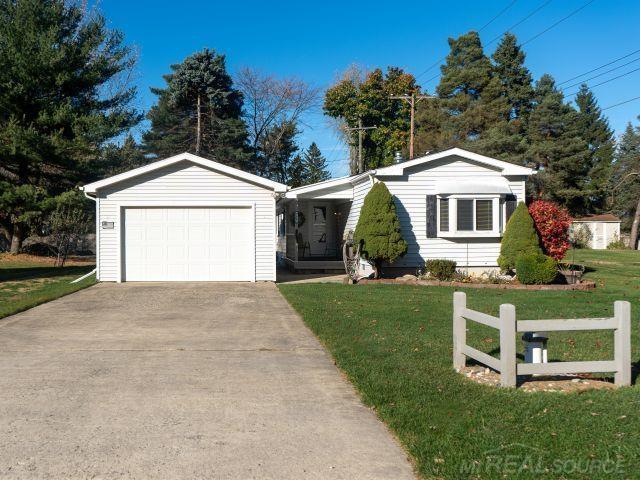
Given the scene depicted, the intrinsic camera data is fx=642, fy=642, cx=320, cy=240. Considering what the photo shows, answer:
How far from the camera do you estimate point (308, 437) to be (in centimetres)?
489

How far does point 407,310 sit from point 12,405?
7384 millimetres

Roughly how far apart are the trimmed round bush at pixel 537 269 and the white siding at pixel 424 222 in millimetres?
1713

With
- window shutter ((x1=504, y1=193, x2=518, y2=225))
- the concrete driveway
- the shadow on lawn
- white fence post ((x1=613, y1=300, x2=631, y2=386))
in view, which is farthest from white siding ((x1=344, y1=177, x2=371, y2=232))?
white fence post ((x1=613, y1=300, x2=631, y2=386))

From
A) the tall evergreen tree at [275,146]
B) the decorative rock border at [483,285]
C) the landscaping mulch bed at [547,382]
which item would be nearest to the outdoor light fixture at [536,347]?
the landscaping mulch bed at [547,382]

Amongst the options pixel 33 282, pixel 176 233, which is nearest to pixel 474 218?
pixel 176 233

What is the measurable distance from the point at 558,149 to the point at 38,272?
117ft

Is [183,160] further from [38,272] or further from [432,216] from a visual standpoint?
[38,272]

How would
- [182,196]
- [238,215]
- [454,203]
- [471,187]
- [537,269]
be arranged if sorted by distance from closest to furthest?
1. [537,269]
2. [182,196]
3. [238,215]
4. [471,187]
5. [454,203]

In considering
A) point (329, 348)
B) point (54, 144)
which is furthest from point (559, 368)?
point (54, 144)

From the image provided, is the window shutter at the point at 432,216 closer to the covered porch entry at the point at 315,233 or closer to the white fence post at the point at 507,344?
the covered porch entry at the point at 315,233

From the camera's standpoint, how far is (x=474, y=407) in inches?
216

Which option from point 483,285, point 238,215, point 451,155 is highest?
point 451,155

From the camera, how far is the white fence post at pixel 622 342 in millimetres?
6059

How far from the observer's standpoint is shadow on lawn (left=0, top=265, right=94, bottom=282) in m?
18.6
